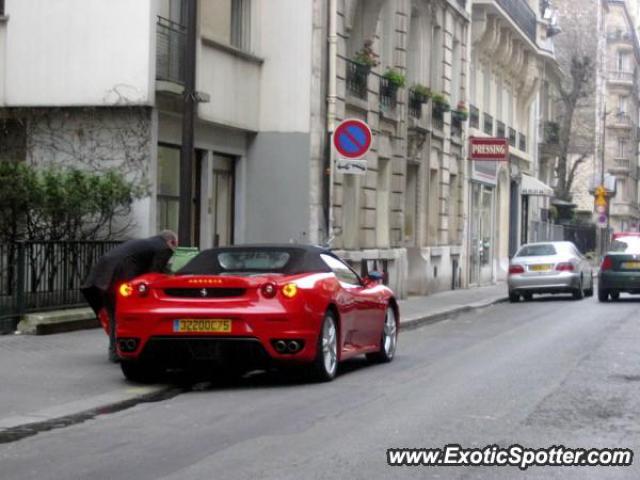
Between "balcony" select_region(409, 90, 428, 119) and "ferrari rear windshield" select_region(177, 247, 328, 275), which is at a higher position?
"balcony" select_region(409, 90, 428, 119)

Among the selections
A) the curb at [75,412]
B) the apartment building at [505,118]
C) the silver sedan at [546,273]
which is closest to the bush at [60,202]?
the curb at [75,412]

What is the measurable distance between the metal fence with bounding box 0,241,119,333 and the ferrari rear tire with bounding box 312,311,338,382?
5.27 meters

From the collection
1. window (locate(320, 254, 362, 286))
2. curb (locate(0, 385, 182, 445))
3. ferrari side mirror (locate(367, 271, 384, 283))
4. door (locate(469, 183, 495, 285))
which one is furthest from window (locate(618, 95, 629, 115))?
curb (locate(0, 385, 182, 445))

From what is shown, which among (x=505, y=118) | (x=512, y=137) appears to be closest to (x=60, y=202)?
(x=505, y=118)

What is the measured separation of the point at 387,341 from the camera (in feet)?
50.9

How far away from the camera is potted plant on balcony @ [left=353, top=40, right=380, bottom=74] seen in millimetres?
27797

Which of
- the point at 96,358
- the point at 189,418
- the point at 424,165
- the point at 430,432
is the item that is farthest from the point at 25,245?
the point at 424,165

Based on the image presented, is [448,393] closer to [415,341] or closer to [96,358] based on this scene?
[96,358]

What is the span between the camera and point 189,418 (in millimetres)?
10758

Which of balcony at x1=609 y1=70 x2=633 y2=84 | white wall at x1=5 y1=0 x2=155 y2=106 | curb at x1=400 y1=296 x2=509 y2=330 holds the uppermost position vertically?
balcony at x1=609 y1=70 x2=633 y2=84

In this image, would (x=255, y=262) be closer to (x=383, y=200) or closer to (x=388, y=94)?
(x=383, y=200)

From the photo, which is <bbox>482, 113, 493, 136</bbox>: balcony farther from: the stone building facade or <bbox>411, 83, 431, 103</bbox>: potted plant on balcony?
<bbox>411, 83, 431, 103</bbox>: potted plant on balcony

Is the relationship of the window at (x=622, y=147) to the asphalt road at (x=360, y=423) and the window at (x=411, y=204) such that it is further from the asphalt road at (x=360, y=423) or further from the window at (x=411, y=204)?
the asphalt road at (x=360, y=423)

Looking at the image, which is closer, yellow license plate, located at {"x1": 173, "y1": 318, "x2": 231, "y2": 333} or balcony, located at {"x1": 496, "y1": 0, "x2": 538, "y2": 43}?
yellow license plate, located at {"x1": 173, "y1": 318, "x2": 231, "y2": 333}
